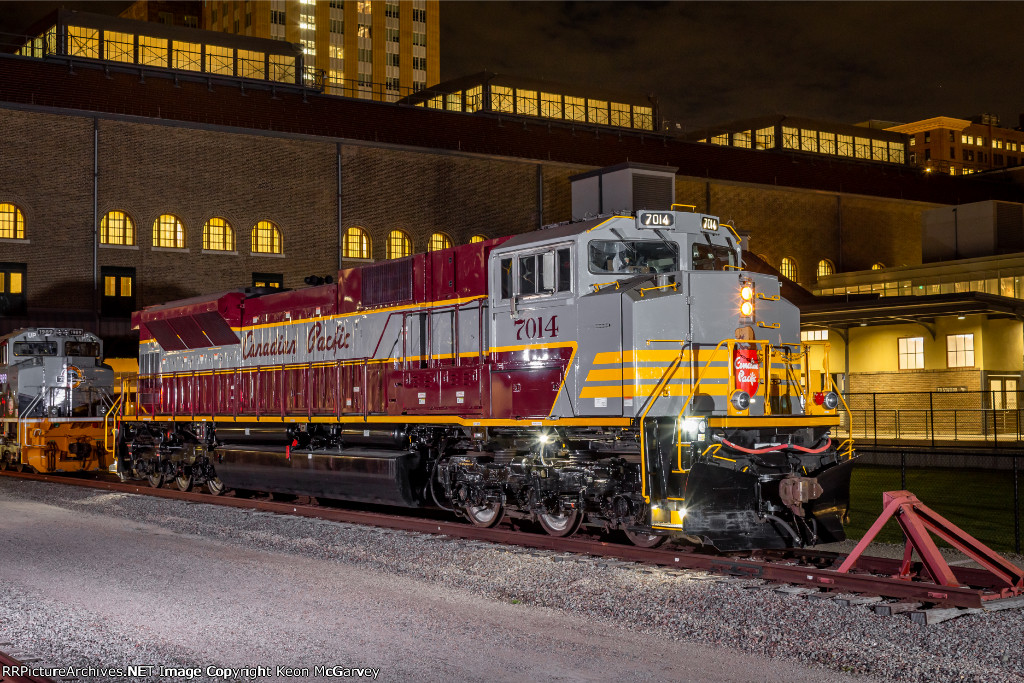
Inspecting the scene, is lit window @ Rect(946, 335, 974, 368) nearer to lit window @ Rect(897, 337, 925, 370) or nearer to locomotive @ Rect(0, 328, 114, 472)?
lit window @ Rect(897, 337, 925, 370)

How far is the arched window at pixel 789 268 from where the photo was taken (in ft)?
175

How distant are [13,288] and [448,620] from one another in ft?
101

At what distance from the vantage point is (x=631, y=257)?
12016 millimetres

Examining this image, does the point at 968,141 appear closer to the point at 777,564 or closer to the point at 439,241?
the point at 439,241

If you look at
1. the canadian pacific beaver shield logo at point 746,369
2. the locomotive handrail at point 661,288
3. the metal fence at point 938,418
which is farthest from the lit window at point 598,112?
the canadian pacific beaver shield logo at point 746,369

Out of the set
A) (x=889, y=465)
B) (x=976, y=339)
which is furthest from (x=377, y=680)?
(x=976, y=339)

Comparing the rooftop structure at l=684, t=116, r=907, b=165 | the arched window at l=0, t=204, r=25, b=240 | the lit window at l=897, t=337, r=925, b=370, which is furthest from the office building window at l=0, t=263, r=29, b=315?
the rooftop structure at l=684, t=116, r=907, b=165

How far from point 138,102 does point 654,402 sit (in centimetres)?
3193

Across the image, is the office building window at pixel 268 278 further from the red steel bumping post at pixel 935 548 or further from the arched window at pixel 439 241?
the red steel bumping post at pixel 935 548

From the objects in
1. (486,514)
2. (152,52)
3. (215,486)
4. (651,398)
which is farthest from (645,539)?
(152,52)

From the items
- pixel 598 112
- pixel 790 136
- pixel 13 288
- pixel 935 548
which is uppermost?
pixel 598 112

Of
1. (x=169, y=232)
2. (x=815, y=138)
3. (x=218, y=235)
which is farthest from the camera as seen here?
(x=815, y=138)

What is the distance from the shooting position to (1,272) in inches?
1348

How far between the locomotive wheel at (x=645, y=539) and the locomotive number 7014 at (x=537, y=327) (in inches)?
101
